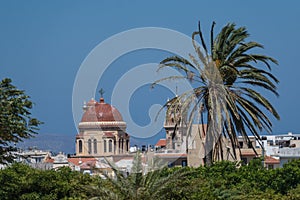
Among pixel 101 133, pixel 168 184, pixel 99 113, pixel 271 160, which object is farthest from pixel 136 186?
pixel 99 113

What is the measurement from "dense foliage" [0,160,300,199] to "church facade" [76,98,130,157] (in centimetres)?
7455

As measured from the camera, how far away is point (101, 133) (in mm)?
97688

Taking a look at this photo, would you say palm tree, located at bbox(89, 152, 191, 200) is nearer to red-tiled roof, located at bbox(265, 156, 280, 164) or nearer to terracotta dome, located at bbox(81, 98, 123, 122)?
red-tiled roof, located at bbox(265, 156, 280, 164)

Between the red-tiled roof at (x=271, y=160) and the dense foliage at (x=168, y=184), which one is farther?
the red-tiled roof at (x=271, y=160)

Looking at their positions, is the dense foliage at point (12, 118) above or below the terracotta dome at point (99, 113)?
below

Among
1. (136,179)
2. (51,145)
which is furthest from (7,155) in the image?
(51,145)

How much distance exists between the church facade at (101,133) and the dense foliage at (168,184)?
74.5 meters

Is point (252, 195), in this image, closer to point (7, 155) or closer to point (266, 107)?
point (266, 107)

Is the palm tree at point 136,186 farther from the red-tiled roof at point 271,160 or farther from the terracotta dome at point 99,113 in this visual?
the terracotta dome at point 99,113

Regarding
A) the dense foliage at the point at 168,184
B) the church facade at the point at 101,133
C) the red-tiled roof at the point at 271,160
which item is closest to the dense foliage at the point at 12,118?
the dense foliage at the point at 168,184

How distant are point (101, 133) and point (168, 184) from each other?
3200 inches

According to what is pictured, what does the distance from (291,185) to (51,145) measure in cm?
9810

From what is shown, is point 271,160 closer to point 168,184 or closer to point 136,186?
point 168,184

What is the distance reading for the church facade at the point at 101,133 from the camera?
317 feet
